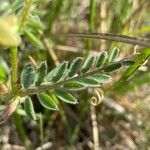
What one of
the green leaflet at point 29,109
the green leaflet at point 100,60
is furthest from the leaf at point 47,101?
the green leaflet at point 100,60

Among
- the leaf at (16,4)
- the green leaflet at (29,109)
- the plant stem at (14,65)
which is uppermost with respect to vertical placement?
the leaf at (16,4)

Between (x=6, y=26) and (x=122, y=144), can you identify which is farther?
(x=122, y=144)

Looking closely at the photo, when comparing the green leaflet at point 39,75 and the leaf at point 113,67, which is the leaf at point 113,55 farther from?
the green leaflet at point 39,75

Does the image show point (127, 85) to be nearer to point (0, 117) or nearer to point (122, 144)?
point (122, 144)

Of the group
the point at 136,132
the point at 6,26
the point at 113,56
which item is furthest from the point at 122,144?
the point at 6,26

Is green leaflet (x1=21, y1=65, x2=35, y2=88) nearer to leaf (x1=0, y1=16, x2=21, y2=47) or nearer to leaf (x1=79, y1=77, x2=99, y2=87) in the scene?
leaf (x1=79, y1=77, x2=99, y2=87)

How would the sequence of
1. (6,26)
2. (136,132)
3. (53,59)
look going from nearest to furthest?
1. (6,26)
2. (53,59)
3. (136,132)

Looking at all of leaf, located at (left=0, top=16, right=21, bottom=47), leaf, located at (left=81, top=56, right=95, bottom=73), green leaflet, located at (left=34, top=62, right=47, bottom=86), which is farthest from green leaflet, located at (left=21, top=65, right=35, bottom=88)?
leaf, located at (left=0, top=16, right=21, bottom=47)
